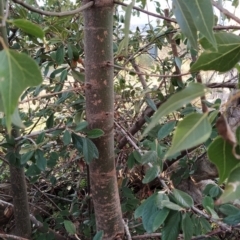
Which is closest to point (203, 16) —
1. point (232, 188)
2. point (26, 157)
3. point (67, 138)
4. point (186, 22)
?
point (186, 22)

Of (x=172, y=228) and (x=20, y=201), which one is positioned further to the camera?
(x=20, y=201)

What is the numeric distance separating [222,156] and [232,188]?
0.10 ft

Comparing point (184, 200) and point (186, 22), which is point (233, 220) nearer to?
point (184, 200)

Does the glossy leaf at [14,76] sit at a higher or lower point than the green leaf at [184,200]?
higher

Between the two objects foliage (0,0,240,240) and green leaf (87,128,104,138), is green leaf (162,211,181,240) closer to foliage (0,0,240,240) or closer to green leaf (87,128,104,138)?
foliage (0,0,240,240)

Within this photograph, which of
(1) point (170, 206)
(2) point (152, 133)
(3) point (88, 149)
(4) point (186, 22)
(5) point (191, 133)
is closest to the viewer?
(5) point (191, 133)

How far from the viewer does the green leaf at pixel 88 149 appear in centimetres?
54

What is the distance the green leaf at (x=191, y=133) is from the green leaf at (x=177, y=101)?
1 cm

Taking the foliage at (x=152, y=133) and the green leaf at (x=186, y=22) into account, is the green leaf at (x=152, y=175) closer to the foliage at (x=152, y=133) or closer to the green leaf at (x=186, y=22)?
the foliage at (x=152, y=133)

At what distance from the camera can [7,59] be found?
22 cm

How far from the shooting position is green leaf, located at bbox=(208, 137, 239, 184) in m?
0.25

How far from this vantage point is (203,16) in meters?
0.27

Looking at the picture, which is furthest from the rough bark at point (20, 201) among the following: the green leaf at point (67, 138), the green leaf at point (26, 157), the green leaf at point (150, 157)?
the green leaf at point (150, 157)

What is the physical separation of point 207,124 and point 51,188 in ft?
3.42
